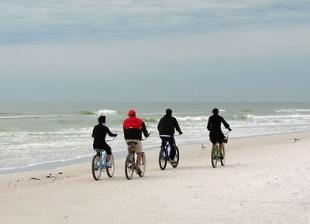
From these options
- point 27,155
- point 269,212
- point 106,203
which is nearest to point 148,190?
point 106,203

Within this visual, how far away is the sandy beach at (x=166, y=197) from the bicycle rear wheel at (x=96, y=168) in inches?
7.9

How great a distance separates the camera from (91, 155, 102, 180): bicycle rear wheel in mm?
13180

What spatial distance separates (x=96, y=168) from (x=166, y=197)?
353 cm

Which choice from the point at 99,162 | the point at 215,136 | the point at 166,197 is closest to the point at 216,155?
the point at 215,136

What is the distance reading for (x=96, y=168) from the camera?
13.3 metres

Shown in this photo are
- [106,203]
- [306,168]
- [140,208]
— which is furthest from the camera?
[306,168]

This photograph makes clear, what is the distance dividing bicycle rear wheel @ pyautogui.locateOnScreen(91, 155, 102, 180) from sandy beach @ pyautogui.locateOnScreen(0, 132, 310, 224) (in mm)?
200

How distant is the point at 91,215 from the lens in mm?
8703

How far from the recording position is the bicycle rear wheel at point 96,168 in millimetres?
13180

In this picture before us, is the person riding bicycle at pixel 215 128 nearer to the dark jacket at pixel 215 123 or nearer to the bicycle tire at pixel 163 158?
the dark jacket at pixel 215 123

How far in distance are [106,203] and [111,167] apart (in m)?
3.99

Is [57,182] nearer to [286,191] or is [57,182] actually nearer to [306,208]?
[286,191]

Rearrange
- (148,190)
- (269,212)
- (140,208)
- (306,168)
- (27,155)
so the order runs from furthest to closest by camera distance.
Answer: (27,155) → (306,168) → (148,190) → (140,208) → (269,212)

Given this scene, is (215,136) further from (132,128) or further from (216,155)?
(132,128)
